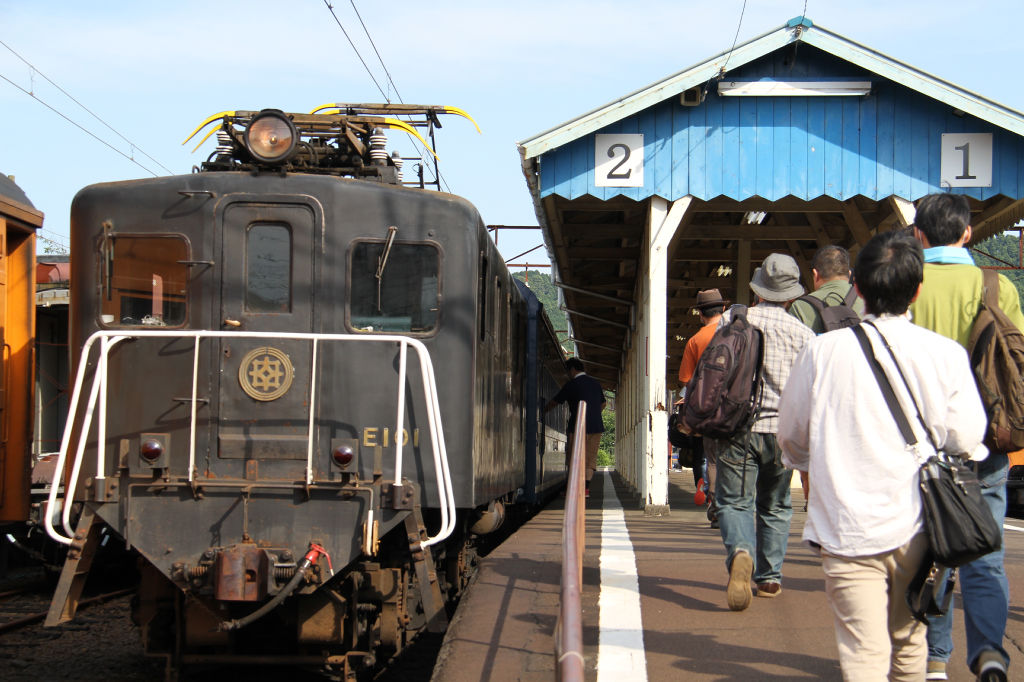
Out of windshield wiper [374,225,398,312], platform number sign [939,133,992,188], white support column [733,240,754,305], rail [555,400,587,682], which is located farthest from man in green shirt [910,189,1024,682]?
white support column [733,240,754,305]

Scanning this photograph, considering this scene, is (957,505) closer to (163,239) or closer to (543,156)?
(163,239)

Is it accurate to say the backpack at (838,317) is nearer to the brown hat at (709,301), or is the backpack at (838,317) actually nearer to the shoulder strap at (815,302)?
the shoulder strap at (815,302)

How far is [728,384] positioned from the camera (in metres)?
5.39

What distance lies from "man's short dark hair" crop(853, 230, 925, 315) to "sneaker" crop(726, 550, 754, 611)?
201 centimetres

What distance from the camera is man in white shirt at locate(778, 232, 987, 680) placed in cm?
323

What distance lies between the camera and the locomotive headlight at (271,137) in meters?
6.62

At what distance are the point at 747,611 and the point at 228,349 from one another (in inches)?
131

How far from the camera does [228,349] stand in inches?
253

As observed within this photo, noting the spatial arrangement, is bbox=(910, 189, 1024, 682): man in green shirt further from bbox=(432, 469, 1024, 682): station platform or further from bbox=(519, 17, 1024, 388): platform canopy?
bbox=(519, 17, 1024, 388): platform canopy

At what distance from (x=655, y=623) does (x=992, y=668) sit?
1.99 m

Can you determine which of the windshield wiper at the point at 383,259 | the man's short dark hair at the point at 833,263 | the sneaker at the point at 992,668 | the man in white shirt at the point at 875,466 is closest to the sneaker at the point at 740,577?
the sneaker at the point at 992,668

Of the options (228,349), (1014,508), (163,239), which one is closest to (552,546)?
(228,349)

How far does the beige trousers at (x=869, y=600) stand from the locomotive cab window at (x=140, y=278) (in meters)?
4.59

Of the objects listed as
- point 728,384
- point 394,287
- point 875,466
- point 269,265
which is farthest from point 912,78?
point 875,466
